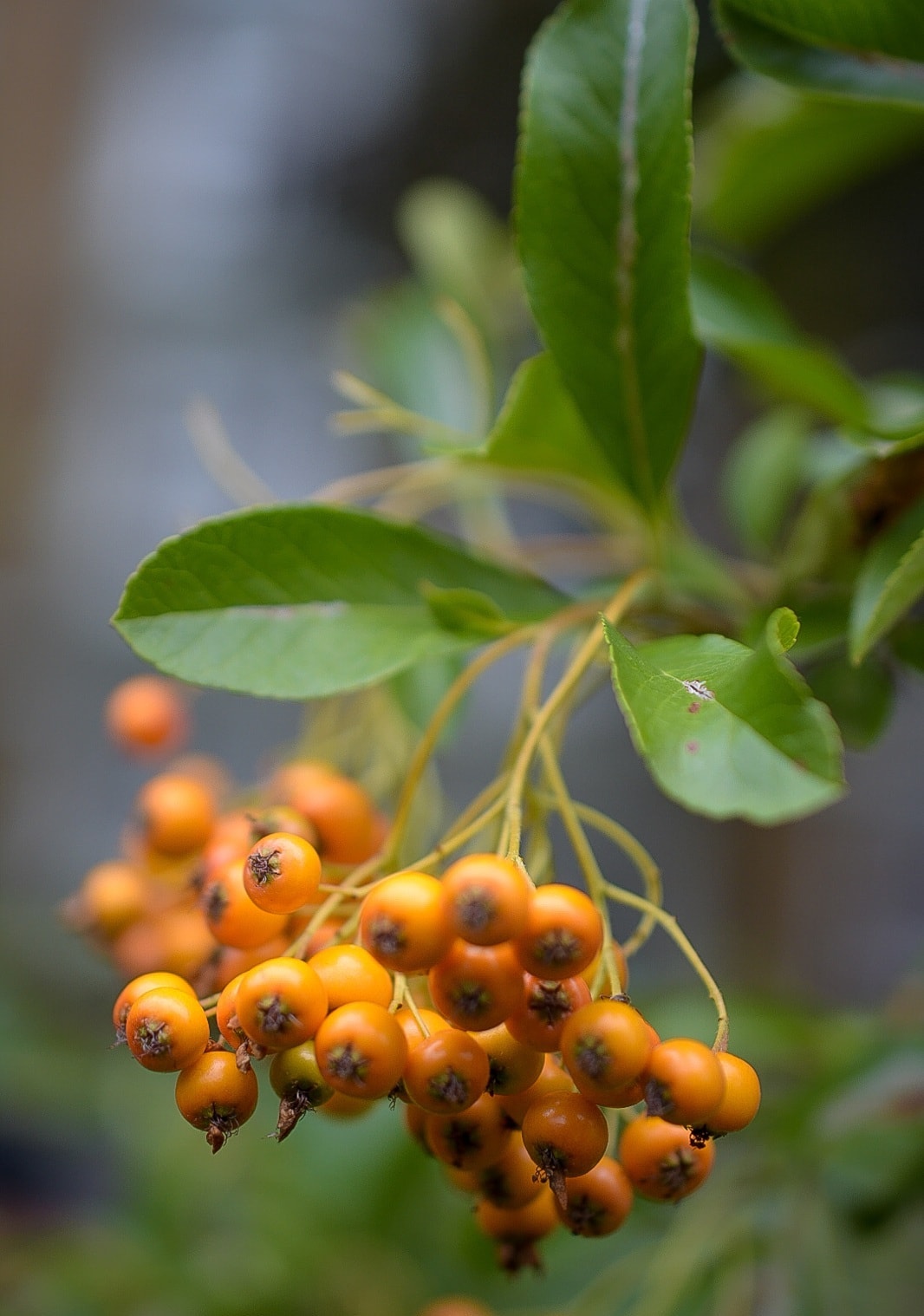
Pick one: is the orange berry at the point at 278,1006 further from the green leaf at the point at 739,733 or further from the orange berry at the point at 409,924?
the green leaf at the point at 739,733

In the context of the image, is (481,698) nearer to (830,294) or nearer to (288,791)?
(830,294)

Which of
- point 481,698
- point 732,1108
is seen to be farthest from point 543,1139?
point 481,698

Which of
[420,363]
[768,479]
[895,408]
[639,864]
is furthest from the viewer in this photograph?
[420,363]

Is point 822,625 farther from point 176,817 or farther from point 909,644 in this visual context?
point 176,817

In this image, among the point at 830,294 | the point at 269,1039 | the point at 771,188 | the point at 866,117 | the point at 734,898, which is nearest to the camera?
the point at 269,1039

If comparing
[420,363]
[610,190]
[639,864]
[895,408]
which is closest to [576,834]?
[639,864]

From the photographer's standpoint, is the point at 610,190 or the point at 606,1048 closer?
the point at 606,1048
